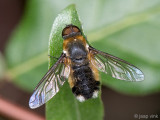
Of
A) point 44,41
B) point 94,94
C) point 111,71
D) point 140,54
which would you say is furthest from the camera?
point 44,41

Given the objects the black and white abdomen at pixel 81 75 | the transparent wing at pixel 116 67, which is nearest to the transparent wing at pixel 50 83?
the black and white abdomen at pixel 81 75

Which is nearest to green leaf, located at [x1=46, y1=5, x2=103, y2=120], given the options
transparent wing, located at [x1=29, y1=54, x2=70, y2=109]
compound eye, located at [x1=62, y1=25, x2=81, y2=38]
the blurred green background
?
transparent wing, located at [x1=29, y1=54, x2=70, y2=109]

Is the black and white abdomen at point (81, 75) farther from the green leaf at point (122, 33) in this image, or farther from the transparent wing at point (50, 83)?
the green leaf at point (122, 33)

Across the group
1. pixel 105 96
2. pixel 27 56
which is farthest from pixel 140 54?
pixel 27 56

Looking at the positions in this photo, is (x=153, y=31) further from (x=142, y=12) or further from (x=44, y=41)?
(x=44, y=41)

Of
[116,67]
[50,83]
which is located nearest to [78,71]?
[50,83]

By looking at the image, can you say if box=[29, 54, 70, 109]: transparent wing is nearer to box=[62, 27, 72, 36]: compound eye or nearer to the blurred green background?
box=[62, 27, 72, 36]: compound eye

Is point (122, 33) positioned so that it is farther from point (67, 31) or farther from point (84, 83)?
point (84, 83)

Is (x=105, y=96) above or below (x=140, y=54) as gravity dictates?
below
